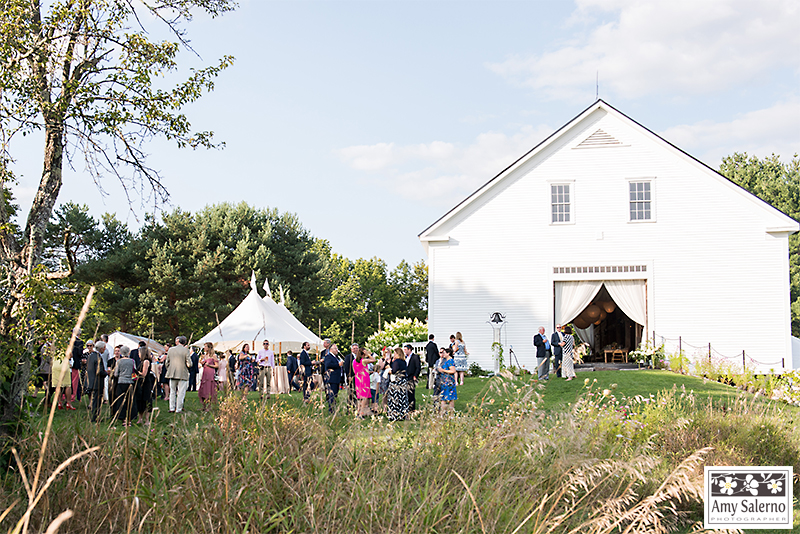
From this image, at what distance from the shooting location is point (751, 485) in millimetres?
3527

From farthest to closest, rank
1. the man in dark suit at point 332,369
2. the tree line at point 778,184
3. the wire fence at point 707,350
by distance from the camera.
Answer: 1. the tree line at point 778,184
2. the wire fence at point 707,350
3. the man in dark suit at point 332,369

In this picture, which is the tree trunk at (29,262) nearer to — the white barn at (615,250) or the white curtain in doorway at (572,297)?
the white barn at (615,250)

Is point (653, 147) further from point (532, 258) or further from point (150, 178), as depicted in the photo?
point (150, 178)

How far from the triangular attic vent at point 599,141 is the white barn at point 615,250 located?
0.12 feet

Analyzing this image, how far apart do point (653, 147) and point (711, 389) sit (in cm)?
1048

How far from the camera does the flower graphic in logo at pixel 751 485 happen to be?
3.53 metres

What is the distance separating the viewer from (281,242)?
137ft

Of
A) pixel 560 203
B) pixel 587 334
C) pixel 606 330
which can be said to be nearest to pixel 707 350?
pixel 560 203

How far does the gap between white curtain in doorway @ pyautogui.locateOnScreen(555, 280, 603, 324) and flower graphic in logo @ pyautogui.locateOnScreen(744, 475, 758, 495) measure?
20517mm

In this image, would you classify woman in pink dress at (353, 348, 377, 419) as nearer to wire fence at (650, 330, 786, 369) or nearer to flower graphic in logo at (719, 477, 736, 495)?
flower graphic in logo at (719, 477, 736, 495)

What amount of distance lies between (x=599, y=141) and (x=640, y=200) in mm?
2639

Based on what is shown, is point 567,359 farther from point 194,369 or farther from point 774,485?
point 774,485

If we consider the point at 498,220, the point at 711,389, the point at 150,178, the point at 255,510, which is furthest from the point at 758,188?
the point at 255,510

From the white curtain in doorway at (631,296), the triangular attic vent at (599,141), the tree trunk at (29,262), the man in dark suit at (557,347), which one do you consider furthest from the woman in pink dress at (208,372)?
the triangular attic vent at (599,141)
